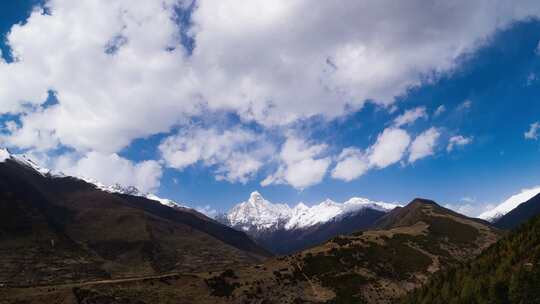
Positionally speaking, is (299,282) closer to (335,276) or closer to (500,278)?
(335,276)

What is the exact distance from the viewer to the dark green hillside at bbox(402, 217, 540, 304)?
7800cm

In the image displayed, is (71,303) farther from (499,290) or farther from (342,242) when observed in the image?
(342,242)

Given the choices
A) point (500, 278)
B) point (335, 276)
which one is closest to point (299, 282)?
point (335, 276)

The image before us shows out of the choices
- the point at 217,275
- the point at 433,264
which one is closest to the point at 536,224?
the point at 433,264

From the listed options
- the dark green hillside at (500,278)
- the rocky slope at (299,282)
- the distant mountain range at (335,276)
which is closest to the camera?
the dark green hillside at (500,278)

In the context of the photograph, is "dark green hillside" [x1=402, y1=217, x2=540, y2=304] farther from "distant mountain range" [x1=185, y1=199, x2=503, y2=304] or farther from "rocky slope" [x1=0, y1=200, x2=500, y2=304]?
"rocky slope" [x1=0, y1=200, x2=500, y2=304]

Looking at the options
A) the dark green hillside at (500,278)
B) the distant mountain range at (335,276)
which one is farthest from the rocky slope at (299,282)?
the dark green hillside at (500,278)

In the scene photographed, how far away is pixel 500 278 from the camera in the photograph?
85188mm

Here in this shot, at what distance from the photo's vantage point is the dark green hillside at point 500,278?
78000 millimetres

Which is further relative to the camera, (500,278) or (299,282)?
(299,282)

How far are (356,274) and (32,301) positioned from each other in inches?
4342

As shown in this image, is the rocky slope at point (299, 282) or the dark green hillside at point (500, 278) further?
the rocky slope at point (299, 282)

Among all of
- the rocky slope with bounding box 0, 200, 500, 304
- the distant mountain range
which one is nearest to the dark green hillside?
the distant mountain range

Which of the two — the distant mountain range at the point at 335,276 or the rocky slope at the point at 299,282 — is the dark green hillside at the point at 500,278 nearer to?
the distant mountain range at the point at 335,276
